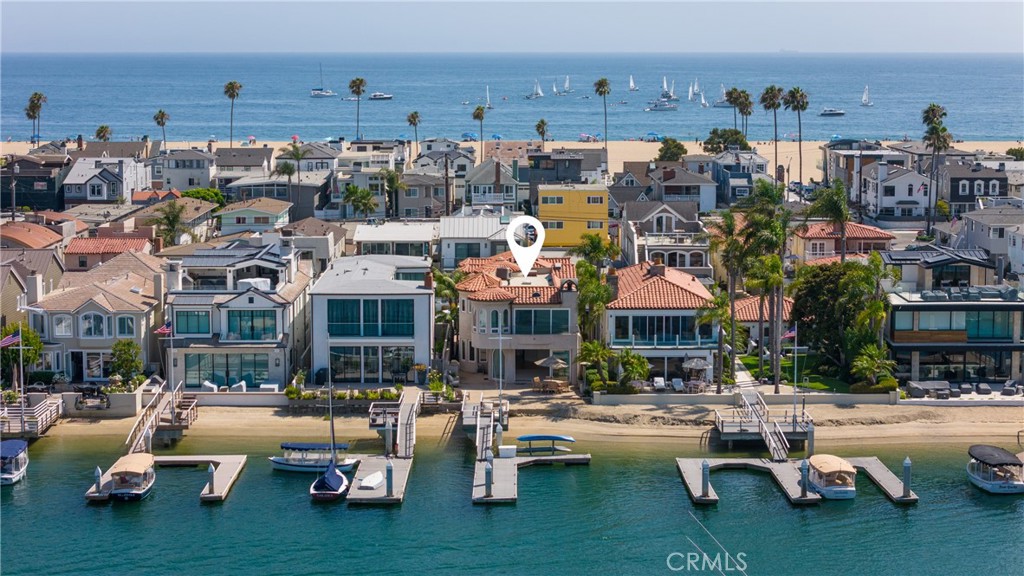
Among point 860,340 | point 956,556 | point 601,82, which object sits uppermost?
point 601,82

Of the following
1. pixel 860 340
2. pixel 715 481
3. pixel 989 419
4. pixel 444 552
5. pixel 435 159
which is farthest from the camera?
pixel 435 159

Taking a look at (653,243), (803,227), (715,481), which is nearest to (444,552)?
(715,481)

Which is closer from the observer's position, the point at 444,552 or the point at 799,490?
the point at 444,552

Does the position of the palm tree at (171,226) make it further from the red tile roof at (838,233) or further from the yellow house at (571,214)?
the red tile roof at (838,233)

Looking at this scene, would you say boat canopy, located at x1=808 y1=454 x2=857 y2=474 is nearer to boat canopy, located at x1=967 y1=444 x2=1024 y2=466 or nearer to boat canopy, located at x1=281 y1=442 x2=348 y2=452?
boat canopy, located at x1=967 y1=444 x2=1024 y2=466

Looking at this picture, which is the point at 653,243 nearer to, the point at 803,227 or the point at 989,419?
the point at 803,227

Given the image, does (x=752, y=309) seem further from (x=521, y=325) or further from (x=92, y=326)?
(x=92, y=326)

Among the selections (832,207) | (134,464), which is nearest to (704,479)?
(134,464)
